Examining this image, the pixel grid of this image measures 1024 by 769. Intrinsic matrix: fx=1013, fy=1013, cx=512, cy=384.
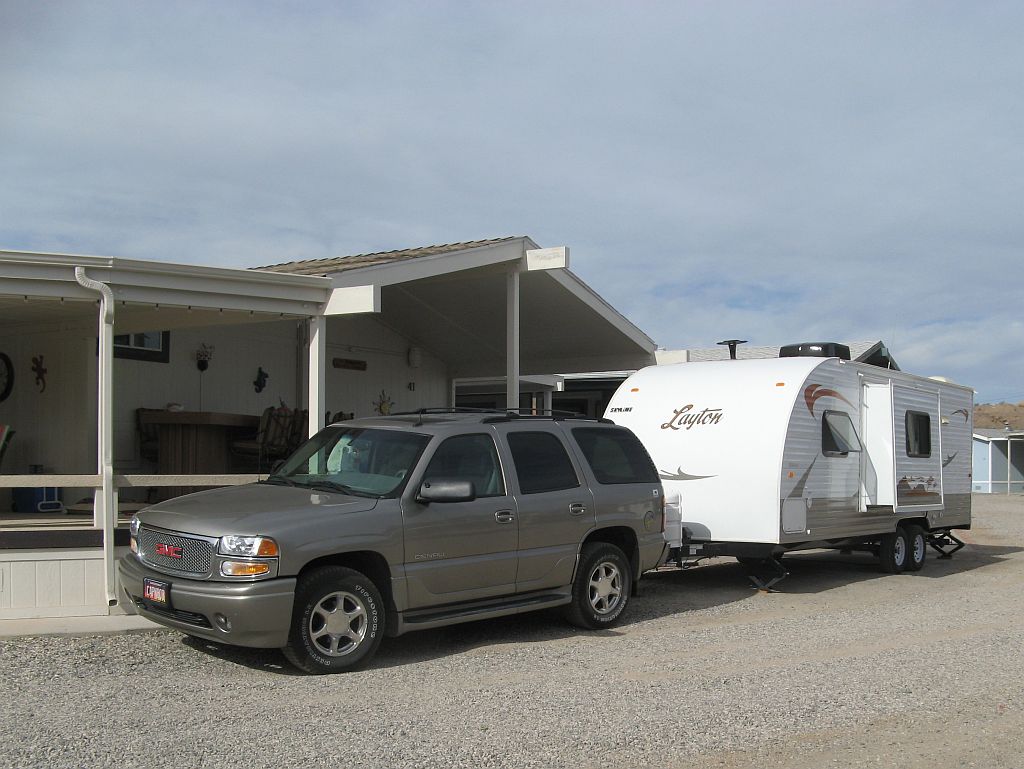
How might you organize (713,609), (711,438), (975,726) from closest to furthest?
(975,726), (713,609), (711,438)

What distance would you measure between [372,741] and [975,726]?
11.6 ft

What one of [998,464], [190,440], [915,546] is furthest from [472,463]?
[998,464]

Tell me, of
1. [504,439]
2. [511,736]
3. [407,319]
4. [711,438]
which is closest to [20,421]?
[407,319]

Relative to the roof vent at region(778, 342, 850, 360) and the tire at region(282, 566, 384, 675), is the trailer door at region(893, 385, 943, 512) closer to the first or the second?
the roof vent at region(778, 342, 850, 360)

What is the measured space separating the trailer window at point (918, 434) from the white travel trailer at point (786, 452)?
0.03 m

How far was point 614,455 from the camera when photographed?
9.39m

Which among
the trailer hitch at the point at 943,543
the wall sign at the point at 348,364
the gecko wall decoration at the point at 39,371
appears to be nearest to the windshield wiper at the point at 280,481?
the gecko wall decoration at the point at 39,371

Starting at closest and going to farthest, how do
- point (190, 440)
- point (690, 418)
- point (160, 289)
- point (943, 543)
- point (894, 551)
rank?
point (160, 289), point (690, 418), point (190, 440), point (894, 551), point (943, 543)

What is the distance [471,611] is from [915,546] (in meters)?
8.41

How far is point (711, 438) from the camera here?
11.4m

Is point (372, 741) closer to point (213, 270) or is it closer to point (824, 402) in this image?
point (213, 270)

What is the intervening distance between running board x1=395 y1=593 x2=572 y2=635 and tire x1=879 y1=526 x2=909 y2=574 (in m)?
6.57

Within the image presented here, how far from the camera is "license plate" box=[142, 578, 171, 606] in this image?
6.91 m

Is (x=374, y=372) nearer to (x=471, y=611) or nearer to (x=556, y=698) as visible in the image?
(x=471, y=611)
